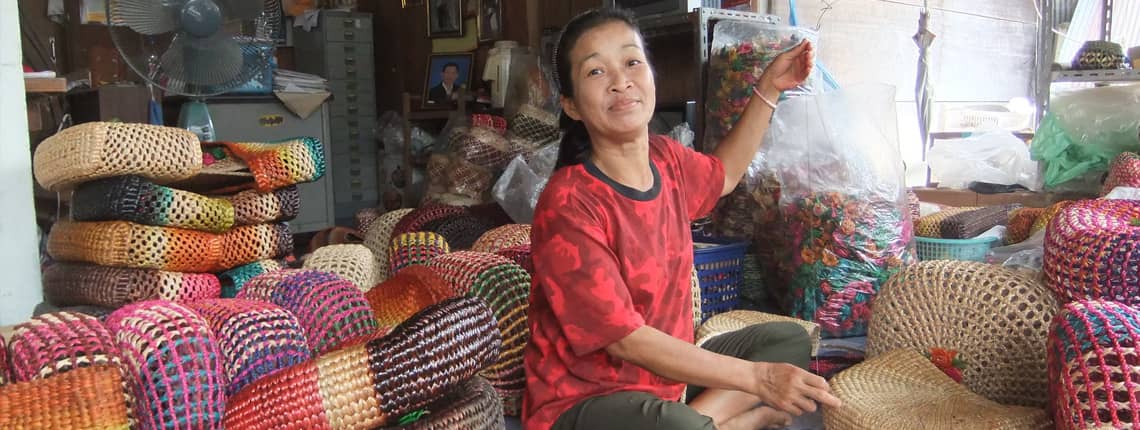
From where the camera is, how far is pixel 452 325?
51.5 inches

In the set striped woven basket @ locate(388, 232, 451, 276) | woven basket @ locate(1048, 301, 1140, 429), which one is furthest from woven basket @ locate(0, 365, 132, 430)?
woven basket @ locate(1048, 301, 1140, 429)

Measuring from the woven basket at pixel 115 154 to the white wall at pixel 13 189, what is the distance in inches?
3.1

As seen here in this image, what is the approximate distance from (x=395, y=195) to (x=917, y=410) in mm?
4243

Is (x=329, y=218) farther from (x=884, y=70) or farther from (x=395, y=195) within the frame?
(x=884, y=70)

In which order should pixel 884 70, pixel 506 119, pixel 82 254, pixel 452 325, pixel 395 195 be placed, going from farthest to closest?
pixel 395 195 < pixel 884 70 < pixel 506 119 < pixel 82 254 < pixel 452 325

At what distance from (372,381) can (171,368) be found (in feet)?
0.85

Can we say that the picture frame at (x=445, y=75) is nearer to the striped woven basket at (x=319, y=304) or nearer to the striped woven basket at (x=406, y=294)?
the striped woven basket at (x=406, y=294)

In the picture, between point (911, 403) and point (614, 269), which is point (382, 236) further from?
point (911, 403)

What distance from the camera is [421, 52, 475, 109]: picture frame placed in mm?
5055

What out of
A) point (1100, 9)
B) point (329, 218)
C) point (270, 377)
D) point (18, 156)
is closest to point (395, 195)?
point (329, 218)

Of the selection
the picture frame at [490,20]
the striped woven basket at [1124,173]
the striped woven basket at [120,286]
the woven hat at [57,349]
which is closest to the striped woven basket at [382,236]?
the striped woven basket at [120,286]

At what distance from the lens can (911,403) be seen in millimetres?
1778

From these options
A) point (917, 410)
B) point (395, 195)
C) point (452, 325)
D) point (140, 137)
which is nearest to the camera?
point (452, 325)

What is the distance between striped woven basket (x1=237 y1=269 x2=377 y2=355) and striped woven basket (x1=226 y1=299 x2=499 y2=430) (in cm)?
23
